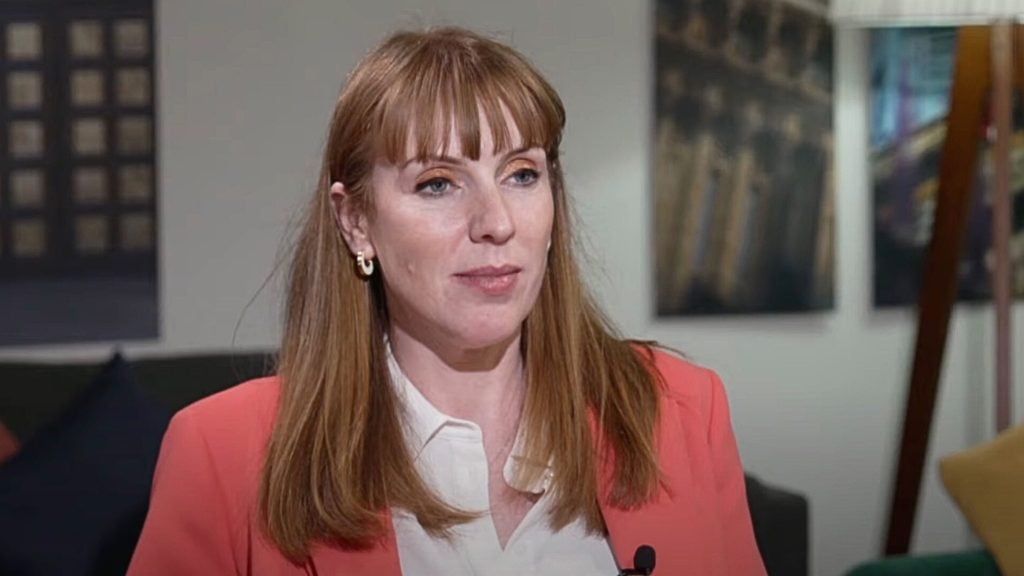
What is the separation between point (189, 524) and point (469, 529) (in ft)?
1.01

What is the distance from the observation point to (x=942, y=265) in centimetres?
352

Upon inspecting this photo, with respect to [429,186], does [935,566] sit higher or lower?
lower

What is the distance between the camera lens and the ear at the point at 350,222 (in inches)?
71.6

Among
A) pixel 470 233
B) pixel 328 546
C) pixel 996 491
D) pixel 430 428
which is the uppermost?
pixel 470 233

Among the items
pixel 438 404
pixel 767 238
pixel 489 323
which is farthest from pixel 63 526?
pixel 767 238

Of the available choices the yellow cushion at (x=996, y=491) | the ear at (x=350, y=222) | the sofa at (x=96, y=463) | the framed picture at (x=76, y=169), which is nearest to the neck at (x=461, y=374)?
the ear at (x=350, y=222)

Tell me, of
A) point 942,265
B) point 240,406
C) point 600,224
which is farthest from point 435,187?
point 942,265

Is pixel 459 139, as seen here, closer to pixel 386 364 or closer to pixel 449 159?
pixel 449 159

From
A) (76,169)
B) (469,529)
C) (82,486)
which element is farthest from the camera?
(76,169)

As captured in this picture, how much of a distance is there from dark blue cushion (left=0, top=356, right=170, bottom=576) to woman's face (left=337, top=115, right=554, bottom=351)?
87cm

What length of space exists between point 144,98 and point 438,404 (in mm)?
1638

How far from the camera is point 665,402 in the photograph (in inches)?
75.9

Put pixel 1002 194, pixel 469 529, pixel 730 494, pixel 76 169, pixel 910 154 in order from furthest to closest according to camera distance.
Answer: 1. pixel 910 154
2. pixel 1002 194
3. pixel 76 169
4. pixel 730 494
5. pixel 469 529

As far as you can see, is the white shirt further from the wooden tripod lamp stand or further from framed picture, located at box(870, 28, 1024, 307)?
framed picture, located at box(870, 28, 1024, 307)
